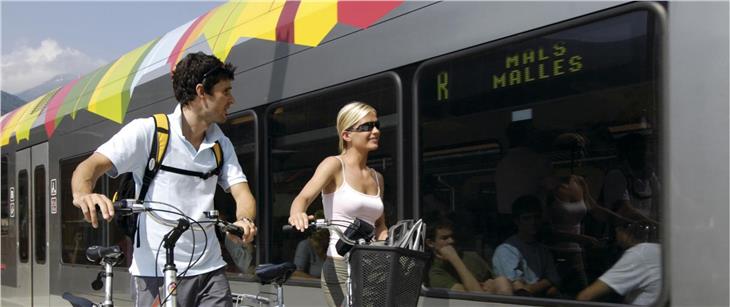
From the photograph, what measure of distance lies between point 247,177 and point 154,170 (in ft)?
7.55

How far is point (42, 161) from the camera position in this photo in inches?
371

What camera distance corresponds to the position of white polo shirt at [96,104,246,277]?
10.7 feet

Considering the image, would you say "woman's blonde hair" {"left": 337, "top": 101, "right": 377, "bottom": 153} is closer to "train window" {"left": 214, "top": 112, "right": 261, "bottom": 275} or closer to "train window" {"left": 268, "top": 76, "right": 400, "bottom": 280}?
"train window" {"left": 268, "top": 76, "right": 400, "bottom": 280}

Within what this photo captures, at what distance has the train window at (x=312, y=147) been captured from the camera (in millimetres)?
4316

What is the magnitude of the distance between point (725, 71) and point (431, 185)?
5.04ft

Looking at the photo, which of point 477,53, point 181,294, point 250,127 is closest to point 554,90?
point 477,53

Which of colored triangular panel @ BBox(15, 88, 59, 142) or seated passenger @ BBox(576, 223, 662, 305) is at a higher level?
colored triangular panel @ BBox(15, 88, 59, 142)

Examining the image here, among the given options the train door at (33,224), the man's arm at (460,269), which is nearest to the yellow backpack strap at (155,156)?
the man's arm at (460,269)

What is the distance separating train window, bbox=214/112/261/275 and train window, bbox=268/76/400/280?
219 mm

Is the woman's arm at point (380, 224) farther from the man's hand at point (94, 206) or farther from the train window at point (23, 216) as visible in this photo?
the train window at point (23, 216)

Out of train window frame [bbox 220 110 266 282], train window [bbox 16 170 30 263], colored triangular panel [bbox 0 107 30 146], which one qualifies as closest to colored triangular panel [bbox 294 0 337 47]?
train window frame [bbox 220 110 266 282]

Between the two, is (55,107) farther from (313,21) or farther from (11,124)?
(313,21)

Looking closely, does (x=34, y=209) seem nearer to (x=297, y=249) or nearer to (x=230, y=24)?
(x=230, y=24)

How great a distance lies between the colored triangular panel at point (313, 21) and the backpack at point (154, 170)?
153 cm
